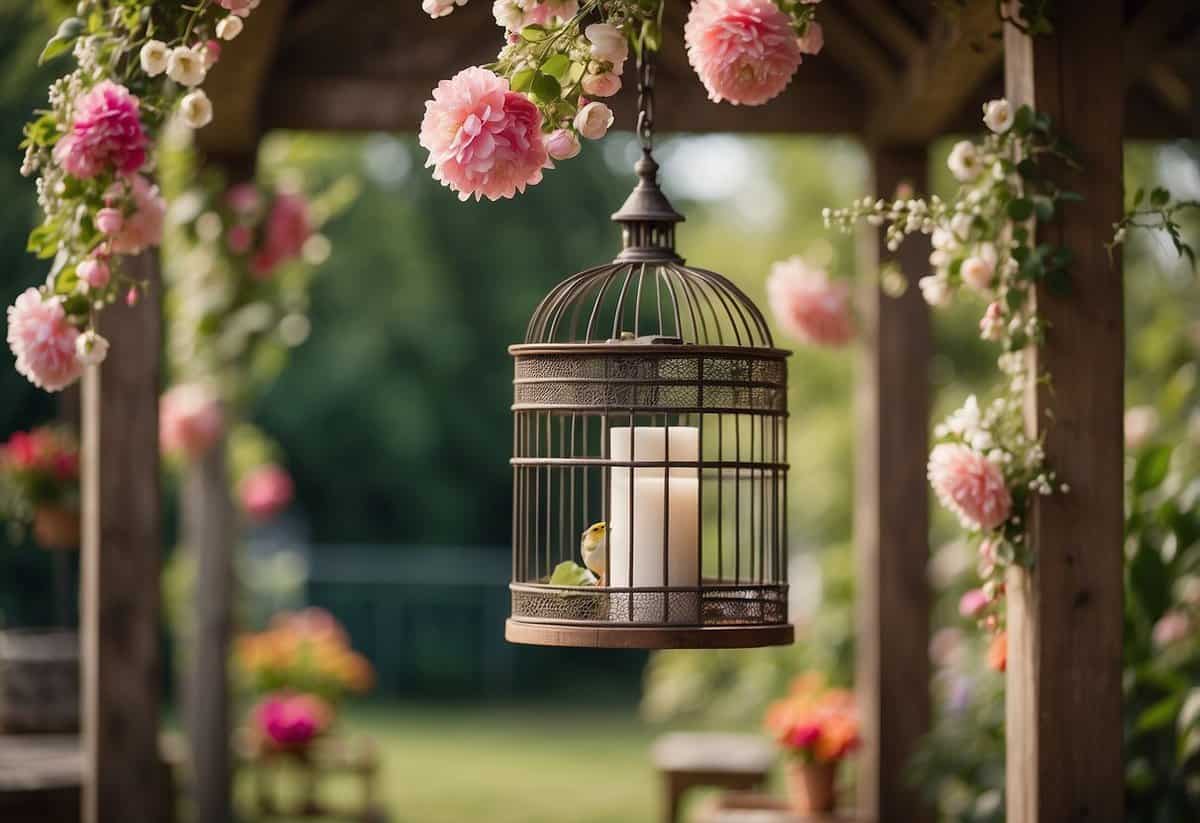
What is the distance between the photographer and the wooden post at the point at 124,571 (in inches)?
130

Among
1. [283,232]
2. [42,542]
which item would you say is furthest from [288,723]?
[283,232]

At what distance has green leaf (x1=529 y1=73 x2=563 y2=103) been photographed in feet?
7.57

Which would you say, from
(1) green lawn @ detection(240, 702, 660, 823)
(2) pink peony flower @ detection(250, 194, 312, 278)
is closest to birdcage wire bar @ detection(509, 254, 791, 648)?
(2) pink peony flower @ detection(250, 194, 312, 278)

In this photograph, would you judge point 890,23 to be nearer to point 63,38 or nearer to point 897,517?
point 897,517

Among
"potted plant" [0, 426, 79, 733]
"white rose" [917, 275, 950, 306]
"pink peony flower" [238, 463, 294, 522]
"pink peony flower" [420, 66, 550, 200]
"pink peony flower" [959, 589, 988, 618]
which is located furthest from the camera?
"pink peony flower" [238, 463, 294, 522]

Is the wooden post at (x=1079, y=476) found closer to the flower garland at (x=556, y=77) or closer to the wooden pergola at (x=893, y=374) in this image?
the wooden pergola at (x=893, y=374)

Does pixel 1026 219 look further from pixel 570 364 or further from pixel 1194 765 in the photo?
pixel 1194 765

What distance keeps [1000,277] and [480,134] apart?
0.93 m

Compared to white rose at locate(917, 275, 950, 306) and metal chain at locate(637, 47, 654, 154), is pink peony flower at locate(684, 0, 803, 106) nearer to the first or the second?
metal chain at locate(637, 47, 654, 154)

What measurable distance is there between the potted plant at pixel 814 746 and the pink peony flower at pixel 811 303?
1028 mm

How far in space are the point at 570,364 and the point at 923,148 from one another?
2364 millimetres

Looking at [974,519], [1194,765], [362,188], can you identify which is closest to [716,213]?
[362,188]

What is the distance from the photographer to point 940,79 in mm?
3730

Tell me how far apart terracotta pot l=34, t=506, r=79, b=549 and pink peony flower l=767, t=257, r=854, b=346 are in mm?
2205
